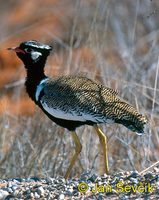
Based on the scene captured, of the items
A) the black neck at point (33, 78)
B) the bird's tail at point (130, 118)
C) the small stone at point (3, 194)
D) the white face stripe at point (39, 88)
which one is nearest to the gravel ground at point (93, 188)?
the small stone at point (3, 194)

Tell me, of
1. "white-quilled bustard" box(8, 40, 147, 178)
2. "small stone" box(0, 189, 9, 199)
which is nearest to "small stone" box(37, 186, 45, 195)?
"small stone" box(0, 189, 9, 199)

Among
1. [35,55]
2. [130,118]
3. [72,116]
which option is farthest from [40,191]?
[35,55]

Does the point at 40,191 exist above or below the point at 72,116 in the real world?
below

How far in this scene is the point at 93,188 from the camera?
471cm

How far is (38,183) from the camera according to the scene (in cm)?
502

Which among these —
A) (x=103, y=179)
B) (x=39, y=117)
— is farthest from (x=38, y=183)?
(x=39, y=117)

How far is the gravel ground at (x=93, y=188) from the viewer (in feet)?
15.0

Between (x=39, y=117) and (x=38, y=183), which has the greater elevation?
(x=39, y=117)

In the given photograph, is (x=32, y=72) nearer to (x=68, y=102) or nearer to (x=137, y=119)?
(x=68, y=102)

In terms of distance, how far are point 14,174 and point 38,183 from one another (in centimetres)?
147

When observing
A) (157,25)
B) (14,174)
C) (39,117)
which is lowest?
(14,174)

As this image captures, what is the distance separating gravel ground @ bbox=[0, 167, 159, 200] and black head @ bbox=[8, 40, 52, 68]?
1211mm

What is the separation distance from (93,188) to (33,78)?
1.41 meters

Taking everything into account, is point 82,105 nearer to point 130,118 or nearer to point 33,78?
point 130,118
